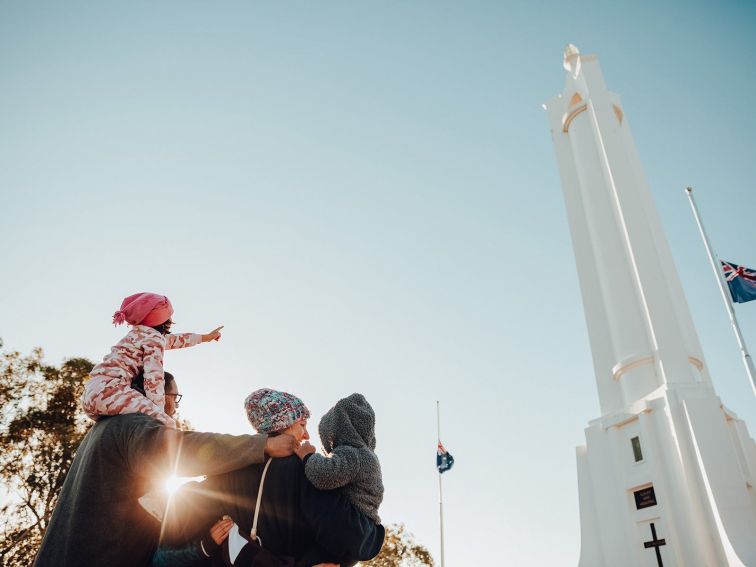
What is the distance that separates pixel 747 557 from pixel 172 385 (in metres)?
12.1

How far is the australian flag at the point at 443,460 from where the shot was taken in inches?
824

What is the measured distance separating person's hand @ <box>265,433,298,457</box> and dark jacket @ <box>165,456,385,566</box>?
4 cm

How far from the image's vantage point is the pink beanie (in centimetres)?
319

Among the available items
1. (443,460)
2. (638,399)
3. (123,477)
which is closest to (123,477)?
(123,477)

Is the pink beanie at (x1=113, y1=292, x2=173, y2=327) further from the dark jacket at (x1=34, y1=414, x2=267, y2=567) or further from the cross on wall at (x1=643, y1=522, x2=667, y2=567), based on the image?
the cross on wall at (x1=643, y1=522, x2=667, y2=567)

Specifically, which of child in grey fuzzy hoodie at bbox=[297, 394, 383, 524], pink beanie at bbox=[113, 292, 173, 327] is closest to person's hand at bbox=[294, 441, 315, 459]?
child in grey fuzzy hoodie at bbox=[297, 394, 383, 524]

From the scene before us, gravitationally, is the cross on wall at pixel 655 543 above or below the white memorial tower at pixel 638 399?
below

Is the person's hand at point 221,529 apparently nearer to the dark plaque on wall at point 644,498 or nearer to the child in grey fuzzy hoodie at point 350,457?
the child in grey fuzzy hoodie at point 350,457

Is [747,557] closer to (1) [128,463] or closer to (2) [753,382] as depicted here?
(2) [753,382]

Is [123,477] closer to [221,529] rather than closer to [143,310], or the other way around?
[221,529]

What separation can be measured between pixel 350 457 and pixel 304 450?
273mm

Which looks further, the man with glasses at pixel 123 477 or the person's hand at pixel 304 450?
the person's hand at pixel 304 450

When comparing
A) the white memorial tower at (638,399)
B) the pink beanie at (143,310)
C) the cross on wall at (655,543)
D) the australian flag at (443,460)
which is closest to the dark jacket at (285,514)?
the pink beanie at (143,310)

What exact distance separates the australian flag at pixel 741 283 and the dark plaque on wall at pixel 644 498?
5.28m
